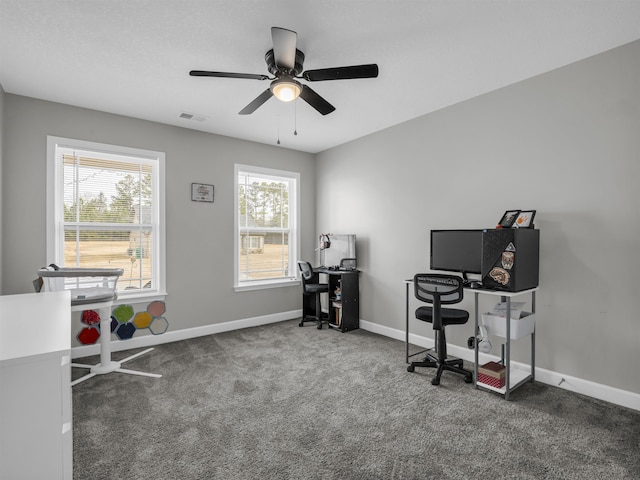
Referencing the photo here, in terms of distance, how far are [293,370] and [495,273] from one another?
2008 mm

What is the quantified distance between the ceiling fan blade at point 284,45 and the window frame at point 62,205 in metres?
2.48

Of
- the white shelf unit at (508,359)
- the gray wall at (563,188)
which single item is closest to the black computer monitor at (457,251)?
the gray wall at (563,188)

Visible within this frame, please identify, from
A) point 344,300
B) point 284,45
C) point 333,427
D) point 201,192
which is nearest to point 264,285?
point 344,300

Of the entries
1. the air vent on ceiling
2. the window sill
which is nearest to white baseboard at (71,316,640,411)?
the window sill

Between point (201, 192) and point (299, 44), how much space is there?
2.49 m

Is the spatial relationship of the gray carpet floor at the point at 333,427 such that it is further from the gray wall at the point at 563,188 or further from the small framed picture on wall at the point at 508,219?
the small framed picture on wall at the point at 508,219

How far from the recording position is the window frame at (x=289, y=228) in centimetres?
464

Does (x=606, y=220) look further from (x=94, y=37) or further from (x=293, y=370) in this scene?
(x=94, y=37)

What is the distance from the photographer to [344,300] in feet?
14.8

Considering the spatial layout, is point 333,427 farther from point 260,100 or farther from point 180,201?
point 180,201

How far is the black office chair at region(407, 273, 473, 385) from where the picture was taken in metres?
2.83

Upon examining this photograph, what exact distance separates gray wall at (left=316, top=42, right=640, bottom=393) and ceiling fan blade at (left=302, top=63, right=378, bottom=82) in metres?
1.70

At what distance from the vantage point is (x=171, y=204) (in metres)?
4.11

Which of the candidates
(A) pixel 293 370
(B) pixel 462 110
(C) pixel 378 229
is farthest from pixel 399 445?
(B) pixel 462 110
